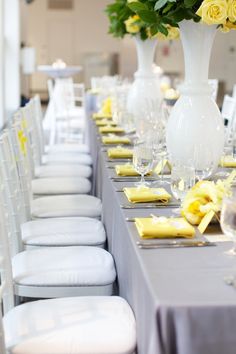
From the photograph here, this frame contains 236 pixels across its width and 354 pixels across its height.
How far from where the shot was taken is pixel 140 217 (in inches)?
78.2

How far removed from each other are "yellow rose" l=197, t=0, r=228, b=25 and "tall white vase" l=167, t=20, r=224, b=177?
24 cm

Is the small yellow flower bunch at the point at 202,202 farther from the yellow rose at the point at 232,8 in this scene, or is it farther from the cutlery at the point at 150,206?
the yellow rose at the point at 232,8

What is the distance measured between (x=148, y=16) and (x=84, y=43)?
42.8 feet

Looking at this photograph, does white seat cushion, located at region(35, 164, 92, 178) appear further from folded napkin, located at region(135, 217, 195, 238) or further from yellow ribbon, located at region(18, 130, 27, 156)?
folded napkin, located at region(135, 217, 195, 238)

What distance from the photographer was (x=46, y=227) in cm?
283

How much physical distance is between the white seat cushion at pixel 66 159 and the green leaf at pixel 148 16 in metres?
2.29

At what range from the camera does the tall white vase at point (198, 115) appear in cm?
242

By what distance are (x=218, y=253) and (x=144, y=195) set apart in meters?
0.58

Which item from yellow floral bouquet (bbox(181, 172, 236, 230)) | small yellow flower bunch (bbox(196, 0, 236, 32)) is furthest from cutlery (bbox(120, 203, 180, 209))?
small yellow flower bunch (bbox(196, 0, 236, 32))

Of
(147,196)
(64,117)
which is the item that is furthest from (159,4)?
(64,117)

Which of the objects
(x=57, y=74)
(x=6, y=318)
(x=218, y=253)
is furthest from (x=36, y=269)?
(x=57, y=74)

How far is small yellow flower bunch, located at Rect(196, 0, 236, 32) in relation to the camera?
2117 millimetres

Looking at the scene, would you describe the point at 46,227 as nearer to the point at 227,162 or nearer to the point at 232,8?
the point at 227,162

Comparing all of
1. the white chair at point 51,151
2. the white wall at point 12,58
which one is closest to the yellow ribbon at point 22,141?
the white chair at point 51,151
